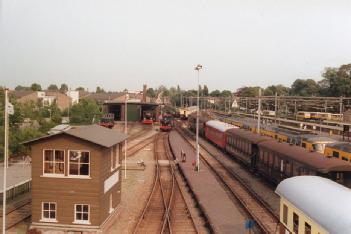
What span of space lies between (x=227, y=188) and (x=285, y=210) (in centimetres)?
1385

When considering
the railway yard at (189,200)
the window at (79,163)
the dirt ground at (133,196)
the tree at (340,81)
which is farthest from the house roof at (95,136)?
the tree at (340,81)

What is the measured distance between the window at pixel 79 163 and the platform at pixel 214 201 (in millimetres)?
6008

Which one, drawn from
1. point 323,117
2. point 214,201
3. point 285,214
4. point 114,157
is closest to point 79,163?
point 114,157

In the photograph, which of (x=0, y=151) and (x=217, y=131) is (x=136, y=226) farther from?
(x=217, y=131)

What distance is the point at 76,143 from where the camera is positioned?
19.0 metres

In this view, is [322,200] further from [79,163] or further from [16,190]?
[16,190]

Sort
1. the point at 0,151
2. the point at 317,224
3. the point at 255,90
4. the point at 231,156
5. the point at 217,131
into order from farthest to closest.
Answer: the point at 255,90 → the point at 217,131 → the point at 231,156 → the point at 0,151 → the point at 317,224

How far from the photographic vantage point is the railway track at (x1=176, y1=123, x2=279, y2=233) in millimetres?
20242

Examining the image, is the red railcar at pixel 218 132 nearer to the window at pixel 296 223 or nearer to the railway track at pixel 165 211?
the railway track at pixel 165 211

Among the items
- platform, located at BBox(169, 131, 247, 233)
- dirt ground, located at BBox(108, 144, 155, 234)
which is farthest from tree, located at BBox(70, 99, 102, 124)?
platform, located at BBox(169, 131, 247, 233)

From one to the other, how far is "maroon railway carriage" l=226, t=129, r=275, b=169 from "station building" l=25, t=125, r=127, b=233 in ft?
53.5

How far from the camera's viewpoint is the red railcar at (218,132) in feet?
158

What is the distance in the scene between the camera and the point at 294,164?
23.2 meters

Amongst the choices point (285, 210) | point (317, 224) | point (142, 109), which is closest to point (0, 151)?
point (285, 210)
